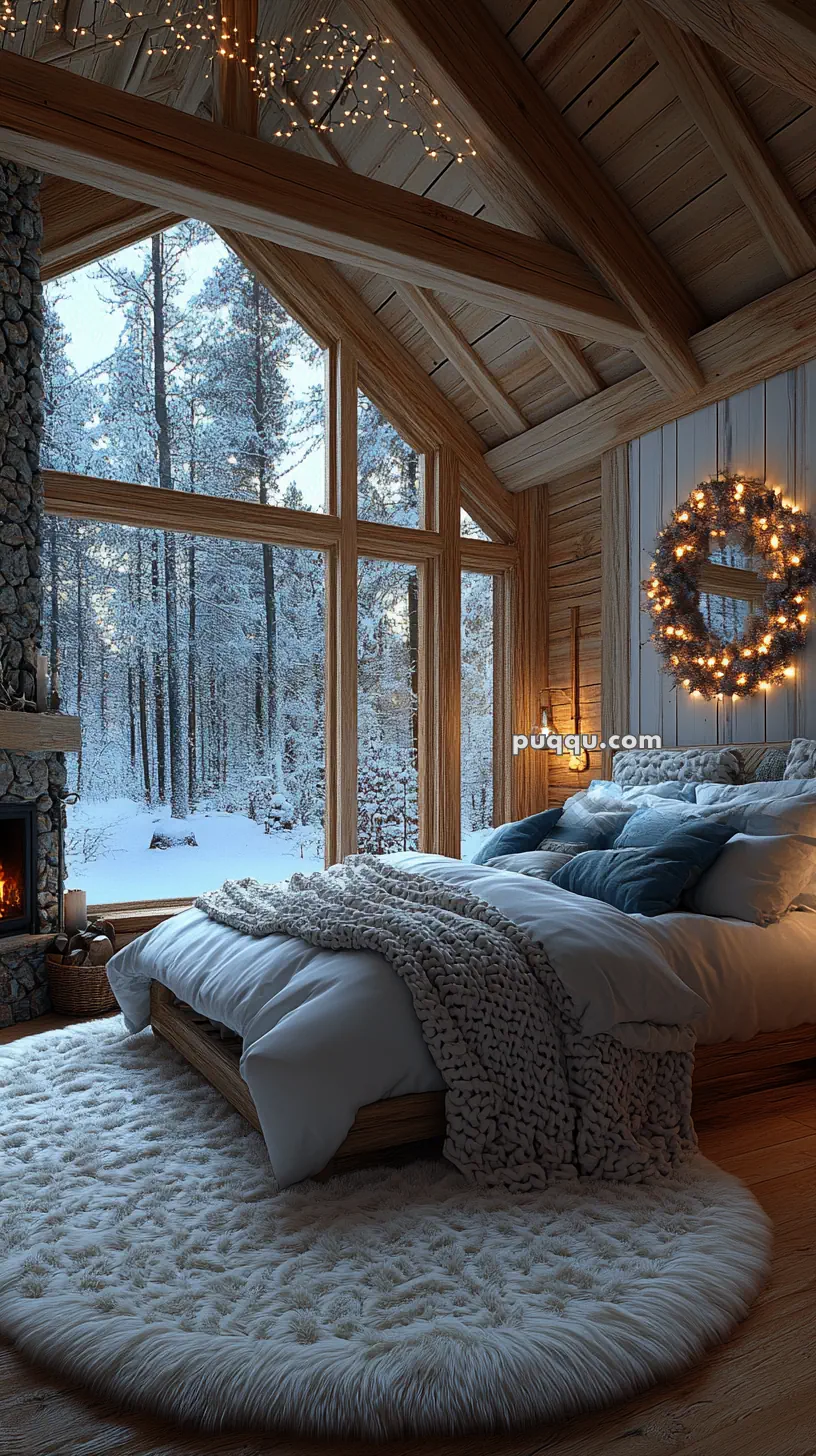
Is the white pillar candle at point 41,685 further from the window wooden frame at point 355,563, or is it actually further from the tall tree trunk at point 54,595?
the window wooden frame at point 355,563

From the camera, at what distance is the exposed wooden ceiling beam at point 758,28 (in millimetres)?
2781

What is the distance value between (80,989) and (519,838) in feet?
6.45

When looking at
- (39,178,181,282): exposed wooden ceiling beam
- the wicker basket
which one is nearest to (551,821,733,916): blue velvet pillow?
the wicker basket

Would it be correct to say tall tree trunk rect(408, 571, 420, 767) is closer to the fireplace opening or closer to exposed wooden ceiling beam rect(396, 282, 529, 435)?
exposed wooden ceiling beam rect(396, 282, 529, 435)

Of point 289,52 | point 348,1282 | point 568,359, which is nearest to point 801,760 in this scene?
point 568,359

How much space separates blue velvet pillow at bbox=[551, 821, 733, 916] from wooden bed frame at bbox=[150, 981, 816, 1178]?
1.62 feet

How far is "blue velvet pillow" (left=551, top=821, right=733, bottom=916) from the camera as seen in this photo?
129 inches

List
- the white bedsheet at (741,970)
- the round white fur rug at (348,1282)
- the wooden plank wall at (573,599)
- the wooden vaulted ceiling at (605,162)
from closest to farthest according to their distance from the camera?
the round white fur rug at (348,1282), the white bedsheet at (741,970), the wooden vaulted ceiling at (605,162), the wooden plank wall at (573,599)

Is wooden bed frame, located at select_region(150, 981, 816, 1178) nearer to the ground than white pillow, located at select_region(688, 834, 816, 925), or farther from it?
nearer to the ground

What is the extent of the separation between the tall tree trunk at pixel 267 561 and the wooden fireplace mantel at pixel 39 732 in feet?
4.22

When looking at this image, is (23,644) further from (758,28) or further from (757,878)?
(758,28)

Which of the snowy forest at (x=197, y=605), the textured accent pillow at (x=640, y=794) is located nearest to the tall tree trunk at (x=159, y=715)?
the snowy forest at (x=197, y=605)

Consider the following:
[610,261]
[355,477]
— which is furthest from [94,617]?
[610,261]

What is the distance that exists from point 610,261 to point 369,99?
4.57ft
